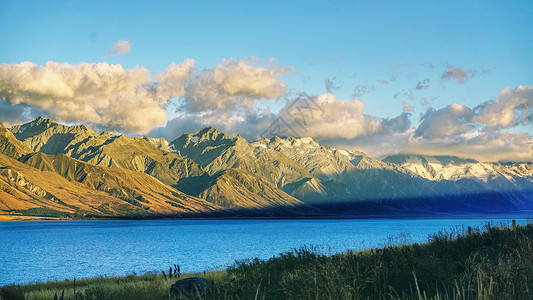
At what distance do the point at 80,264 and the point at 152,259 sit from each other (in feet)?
48.2

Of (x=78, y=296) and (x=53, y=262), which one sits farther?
(x=53, y=262)

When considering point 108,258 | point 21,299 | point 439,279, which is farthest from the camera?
point 108,258

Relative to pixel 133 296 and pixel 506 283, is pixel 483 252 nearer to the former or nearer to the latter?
pixel 506 283

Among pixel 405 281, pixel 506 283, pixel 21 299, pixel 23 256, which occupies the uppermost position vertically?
pixel 506 283

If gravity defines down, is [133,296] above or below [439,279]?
below

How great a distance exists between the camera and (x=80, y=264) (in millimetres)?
87938

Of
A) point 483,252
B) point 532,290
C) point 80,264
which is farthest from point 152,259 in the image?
point 532,290

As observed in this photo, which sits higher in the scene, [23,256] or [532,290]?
[532,290]

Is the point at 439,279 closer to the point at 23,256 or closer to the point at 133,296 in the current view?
the point at 133,296

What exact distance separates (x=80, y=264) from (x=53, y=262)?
8515 millimetres

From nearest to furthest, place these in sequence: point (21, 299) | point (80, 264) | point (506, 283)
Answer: point (506, 283) → point (21, 299) → point (80, 264)

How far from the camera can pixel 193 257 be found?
92312 millimetres

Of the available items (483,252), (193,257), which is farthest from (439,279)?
(193,257)

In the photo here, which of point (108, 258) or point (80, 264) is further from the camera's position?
point (108, 258)
